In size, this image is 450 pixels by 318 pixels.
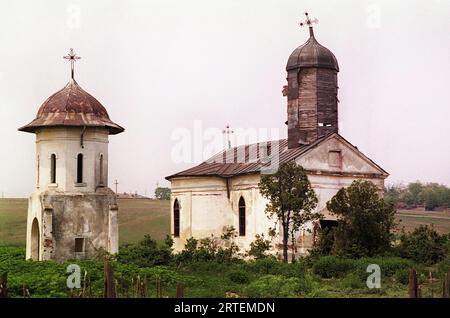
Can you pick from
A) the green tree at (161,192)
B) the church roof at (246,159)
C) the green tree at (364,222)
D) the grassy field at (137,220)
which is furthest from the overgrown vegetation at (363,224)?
the green tree at (161,192)

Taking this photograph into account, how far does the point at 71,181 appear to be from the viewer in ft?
99.2

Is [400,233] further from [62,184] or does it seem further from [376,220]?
[62,184]

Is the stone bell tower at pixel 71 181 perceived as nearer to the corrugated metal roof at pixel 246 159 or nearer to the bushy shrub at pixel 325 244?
the corrugated metal roof at pixel 246 159

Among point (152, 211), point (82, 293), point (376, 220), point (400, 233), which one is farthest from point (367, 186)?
point (152, 211)

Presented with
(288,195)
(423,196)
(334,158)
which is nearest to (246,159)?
(334,158)

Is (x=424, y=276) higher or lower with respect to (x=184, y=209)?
lower

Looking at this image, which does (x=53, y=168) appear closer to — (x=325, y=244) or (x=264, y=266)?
(x=264, y=266)

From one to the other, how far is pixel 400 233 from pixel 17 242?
22.1 metres

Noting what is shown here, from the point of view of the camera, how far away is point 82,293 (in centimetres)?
2020

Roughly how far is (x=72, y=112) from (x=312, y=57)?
1026 cm

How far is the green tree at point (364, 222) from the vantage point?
29750 mm

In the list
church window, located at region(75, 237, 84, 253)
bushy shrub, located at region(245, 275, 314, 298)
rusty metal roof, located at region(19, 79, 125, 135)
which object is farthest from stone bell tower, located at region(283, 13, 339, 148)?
bushy shrub, located at region(245, 275, 314, 298)

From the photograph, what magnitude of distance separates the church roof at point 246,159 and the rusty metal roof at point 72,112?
5672 mm

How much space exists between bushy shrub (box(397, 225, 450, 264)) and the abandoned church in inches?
133
